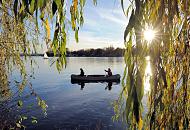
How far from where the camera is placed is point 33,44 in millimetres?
4609

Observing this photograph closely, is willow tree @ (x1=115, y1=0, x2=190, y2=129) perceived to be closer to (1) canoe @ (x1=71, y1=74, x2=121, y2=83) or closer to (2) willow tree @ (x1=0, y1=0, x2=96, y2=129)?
(2) willow tree @ (x1=0, y1=0, x2=96, y2=129)

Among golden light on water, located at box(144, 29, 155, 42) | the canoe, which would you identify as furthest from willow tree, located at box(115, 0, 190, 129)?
the canoe

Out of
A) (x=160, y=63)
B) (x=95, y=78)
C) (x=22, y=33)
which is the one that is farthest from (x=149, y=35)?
(x=95, y=78)

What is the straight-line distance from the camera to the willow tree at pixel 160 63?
178 cm

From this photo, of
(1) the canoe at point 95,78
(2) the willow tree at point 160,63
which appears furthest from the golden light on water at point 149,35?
(1) the canoe at point 95,78

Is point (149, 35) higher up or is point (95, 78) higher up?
point (149, 35)

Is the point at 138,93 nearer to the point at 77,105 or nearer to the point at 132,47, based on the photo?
the point at 132,47

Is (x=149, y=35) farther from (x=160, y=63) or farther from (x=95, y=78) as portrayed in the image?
(x=95, y=78)

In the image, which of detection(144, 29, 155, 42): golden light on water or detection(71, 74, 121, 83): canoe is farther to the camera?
detection(71, 74, 121, 83): canoe

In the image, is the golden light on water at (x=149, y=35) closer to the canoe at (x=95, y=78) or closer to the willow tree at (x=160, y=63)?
the willow tree at (x=160, y=63)

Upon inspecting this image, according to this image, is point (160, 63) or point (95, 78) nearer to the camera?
point (160, 63)

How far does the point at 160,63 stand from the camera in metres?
2.20

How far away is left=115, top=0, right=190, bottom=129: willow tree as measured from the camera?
178 cm

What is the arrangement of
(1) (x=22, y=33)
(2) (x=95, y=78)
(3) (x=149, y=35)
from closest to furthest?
1. (3) (x=149, y=35)
2. (1) (x=22, y=33)
3. (2) (x=95, y=78)
